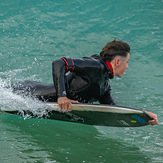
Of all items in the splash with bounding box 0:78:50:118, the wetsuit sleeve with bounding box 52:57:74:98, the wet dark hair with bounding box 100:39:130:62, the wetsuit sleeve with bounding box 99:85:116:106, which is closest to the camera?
the wetsuit sleeve with bounding box 52:57:74:98

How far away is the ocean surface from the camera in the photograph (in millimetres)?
3225

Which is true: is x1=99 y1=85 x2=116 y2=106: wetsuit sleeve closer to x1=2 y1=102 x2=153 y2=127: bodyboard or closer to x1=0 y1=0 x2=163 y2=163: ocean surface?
x1=2 y1=102 x2=153 y2=127: bodyboard

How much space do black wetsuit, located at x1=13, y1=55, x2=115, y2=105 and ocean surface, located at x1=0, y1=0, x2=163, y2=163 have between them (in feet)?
0.61

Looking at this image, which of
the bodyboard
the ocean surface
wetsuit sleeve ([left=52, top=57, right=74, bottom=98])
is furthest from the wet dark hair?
the ocean surface

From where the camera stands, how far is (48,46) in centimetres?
830

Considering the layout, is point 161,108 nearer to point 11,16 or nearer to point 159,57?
point 159,57

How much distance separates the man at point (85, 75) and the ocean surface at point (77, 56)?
0.48m

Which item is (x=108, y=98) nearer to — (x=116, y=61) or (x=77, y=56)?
(x=116, y=61)

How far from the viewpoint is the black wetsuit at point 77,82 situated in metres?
2.96

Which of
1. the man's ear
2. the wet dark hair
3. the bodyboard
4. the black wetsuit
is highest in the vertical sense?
the wet dark hair

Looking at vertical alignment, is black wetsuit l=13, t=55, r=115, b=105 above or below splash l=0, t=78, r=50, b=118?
above

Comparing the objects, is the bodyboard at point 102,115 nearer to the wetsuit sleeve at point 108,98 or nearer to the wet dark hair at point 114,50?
the wetsuit sleeve at point 108,98

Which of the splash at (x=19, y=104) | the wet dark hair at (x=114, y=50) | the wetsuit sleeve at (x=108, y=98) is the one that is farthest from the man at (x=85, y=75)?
the wetsuit sleeve at (x=108, y=98)

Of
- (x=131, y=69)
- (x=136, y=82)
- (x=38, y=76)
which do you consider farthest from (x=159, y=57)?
(x=38, y=76)
